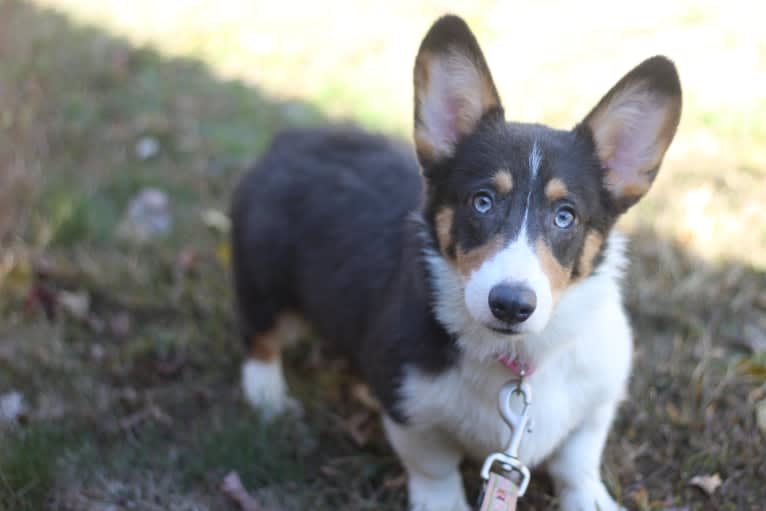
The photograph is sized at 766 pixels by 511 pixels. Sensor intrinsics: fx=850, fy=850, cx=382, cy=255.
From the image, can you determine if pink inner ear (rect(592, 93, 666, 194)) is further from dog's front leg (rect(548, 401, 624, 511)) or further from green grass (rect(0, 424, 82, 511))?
green grass (rect(0, 424, 82, 511))

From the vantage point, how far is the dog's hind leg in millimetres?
3701

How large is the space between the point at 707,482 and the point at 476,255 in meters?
1.23

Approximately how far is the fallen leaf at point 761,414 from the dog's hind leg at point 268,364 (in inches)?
71.9

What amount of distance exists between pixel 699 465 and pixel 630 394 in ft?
1.44

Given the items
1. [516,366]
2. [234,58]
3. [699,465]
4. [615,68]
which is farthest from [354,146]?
[234,58]

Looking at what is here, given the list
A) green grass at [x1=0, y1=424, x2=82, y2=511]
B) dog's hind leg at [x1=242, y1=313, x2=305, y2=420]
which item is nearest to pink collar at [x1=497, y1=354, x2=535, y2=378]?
dog's hind leg at [x1=242, y1=313, x2=305, y2=420]

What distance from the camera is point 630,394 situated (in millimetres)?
3410

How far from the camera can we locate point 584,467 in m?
2.82

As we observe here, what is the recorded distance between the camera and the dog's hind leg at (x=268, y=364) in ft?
12.1

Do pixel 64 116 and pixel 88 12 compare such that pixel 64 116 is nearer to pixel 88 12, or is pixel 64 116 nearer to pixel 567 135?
pixel 88 12

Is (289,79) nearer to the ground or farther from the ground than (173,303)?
farther from the ground

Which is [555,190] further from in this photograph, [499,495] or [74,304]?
[74,304]

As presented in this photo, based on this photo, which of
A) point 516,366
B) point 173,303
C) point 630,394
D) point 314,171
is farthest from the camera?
point 173,303

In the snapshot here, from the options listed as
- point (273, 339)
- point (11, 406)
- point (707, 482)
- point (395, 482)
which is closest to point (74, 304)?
point (11, 406)
